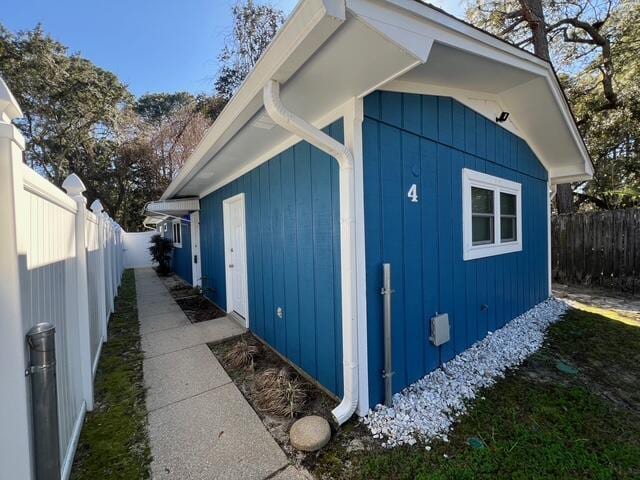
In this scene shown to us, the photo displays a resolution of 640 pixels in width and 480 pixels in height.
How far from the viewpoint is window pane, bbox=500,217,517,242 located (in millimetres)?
4387

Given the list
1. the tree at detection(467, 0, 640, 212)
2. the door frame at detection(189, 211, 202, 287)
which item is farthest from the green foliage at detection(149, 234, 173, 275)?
the tree at detection(467, 0, 640, 212)

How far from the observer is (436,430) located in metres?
2.23

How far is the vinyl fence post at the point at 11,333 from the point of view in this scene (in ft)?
3.67

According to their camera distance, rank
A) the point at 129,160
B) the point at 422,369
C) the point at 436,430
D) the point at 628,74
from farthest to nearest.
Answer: the point at 129,160
the point at 628,74
the point at 422,369
the point at 436,430

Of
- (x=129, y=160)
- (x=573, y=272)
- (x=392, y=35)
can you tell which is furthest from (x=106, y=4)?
(x=573, y=272)

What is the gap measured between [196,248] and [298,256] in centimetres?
551

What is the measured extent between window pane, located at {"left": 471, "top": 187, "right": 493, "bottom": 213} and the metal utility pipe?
159 inches

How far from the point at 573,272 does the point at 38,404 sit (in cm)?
969

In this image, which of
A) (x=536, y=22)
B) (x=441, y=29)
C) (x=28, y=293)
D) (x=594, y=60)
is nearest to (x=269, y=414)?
(x=28, y=293)

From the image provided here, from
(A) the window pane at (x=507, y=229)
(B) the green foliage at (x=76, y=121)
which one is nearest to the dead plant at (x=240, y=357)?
(A) the window pane at (x=507, y=229)

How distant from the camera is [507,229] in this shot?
4.52m

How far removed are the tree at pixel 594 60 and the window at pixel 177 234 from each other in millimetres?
11725

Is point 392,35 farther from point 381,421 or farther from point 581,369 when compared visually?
point 581,369

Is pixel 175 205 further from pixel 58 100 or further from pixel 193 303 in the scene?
Result: pixel 58 100
